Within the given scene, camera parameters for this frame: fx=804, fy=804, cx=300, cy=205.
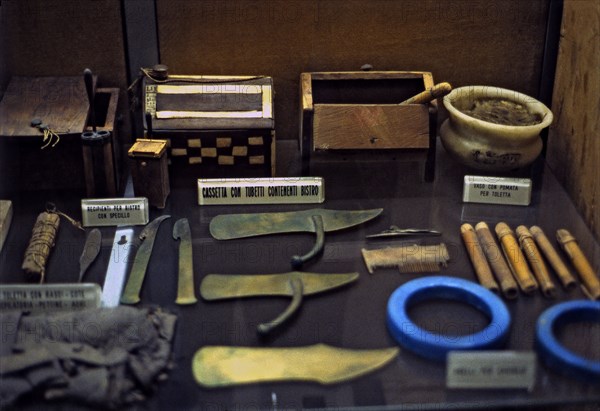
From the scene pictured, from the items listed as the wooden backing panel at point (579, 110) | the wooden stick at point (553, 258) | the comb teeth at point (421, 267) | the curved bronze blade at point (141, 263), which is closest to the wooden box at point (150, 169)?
the curved bronze blade at point (141, 263)

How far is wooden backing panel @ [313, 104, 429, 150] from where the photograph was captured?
176cm

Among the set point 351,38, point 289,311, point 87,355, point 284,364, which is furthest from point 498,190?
point 87,355

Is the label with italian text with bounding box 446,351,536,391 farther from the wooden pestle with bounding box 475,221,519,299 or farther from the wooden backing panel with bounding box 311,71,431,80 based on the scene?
the wooden backing panel with bounding box 311,71,431,80

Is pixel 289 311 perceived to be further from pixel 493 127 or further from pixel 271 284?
pixel 493 127

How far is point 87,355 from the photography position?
1258 mm

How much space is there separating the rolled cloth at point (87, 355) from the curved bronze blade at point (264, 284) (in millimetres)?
113

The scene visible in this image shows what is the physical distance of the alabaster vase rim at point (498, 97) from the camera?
5.61ft

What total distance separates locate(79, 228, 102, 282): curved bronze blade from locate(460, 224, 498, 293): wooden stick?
0.74 metres

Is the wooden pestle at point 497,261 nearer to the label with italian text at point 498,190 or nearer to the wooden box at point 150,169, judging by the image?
the label with italian text at point 498,190

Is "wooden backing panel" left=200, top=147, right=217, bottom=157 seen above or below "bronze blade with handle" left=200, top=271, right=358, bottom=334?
above

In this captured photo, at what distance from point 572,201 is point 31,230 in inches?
45.9

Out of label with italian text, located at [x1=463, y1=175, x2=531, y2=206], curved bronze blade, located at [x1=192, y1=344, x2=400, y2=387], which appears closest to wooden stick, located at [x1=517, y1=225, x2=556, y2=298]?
label with italian text, located at [x1=463, y1=175, x2=531, y2=206]

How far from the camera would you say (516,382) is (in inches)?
49.4

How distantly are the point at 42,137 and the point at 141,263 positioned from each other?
0.38 meters
